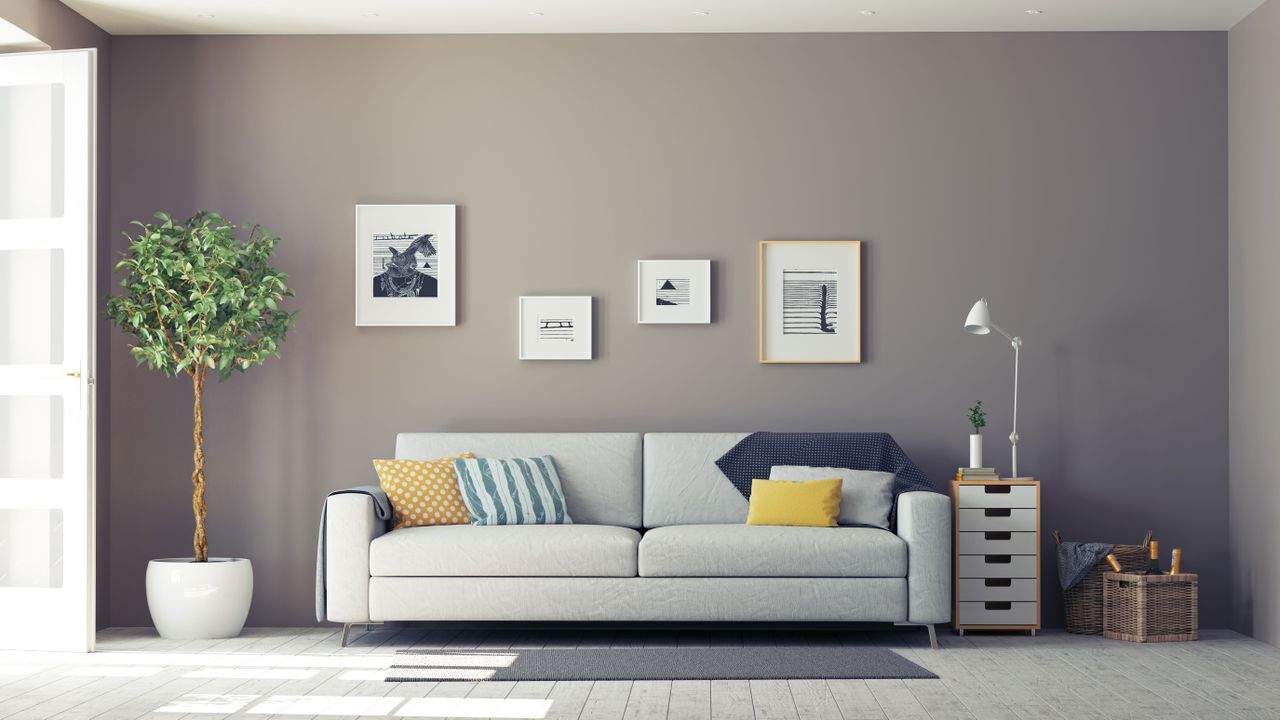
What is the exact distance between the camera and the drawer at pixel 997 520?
16.9 ft

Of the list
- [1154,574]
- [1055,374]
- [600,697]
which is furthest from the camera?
[1055,374]

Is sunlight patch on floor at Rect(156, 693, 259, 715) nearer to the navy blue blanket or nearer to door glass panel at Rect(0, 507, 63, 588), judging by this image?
door glass panel at Rect(0, 507, 63, 588)

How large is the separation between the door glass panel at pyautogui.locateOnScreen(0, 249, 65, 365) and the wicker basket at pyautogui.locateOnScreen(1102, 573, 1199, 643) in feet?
14.5

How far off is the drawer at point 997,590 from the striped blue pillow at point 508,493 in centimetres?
168

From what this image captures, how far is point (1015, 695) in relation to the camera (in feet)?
13.2

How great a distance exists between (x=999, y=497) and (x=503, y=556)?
6.81 ft

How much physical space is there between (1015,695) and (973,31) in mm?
3100

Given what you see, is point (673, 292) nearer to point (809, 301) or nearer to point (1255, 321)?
point (809, 301)

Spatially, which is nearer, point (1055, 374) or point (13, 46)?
point (13, 46)

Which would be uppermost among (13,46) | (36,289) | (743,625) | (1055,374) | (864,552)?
(13,46)

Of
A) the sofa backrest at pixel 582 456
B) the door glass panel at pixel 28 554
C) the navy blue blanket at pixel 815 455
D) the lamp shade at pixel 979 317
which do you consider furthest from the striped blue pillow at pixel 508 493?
the lamp shade at pixel 979 317

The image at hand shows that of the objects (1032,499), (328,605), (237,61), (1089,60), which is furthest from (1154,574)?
(237,61)

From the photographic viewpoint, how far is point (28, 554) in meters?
4.89

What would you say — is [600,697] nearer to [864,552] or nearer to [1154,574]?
[864,552]
